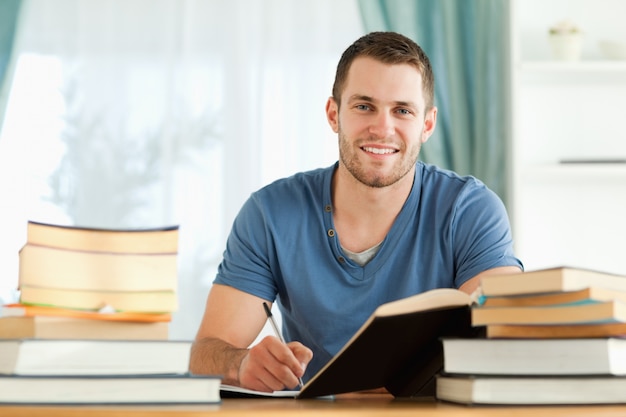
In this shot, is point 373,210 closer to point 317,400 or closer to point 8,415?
point 317,400

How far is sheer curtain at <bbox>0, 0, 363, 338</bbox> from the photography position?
3.47m

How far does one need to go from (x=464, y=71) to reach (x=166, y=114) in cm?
116

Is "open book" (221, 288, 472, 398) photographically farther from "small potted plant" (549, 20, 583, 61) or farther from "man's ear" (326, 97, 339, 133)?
"small potted plant" (549, 20, 583, 61)

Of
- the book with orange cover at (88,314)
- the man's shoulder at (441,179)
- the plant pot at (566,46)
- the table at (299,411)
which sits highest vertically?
the plant pot at (566,46)

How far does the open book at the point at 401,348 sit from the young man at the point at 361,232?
0.59 metres

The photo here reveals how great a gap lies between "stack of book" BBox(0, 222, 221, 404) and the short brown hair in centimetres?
115

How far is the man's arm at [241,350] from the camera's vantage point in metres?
1.48

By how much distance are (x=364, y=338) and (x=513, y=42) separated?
2359 mm

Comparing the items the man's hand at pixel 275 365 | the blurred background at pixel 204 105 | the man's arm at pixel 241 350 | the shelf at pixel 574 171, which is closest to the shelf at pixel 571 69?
the blurred background at pixel 204 105

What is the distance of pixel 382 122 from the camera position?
2082 millimetres

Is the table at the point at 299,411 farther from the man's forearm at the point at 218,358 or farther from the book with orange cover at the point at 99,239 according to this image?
the man's forearm at the point at 218,358

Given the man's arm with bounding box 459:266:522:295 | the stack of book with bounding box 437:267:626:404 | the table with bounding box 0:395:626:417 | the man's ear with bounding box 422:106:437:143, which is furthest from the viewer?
the man's ear with bounding box 422:106:437:143

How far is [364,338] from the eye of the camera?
109 centimetres

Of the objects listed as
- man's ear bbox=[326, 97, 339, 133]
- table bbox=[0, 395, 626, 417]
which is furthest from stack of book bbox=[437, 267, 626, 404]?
man's ear bbox=[326, 97, 339, 133]
